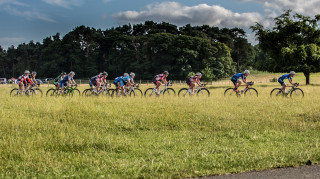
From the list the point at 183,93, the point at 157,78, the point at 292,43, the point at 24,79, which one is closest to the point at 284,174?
the point at 183,93

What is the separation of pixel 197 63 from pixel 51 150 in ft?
207

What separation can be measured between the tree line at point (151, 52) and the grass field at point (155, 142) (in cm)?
5560

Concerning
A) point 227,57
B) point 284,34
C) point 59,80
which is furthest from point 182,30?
point 59,80

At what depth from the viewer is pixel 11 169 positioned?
17.5 feet

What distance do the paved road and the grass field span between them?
0.65ft

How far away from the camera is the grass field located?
5.23m

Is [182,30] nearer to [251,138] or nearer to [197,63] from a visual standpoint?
[197,63]

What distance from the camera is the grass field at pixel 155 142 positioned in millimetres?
5234

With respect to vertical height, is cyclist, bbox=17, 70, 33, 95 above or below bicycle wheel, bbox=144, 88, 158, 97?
above

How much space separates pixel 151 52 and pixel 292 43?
135 feet

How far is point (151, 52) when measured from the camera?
2901 inches

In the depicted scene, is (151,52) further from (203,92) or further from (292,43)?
(203,92)

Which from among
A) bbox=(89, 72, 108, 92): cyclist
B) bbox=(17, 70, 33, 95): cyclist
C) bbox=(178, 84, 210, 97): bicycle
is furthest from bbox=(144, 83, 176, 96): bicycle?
bbox=(17, 70, 33, 95): cyclist

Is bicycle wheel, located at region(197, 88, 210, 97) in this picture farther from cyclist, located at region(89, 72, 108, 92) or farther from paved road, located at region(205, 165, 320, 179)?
paved road, located at region(205, 165, 320, 179)
